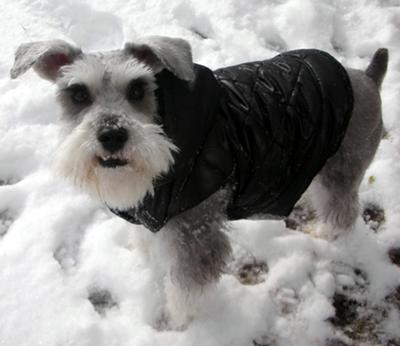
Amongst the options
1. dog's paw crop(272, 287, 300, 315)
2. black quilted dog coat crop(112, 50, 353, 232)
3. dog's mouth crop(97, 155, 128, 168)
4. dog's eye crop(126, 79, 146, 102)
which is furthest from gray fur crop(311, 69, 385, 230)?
dog's mouth crop(97, 155, 128, 168)

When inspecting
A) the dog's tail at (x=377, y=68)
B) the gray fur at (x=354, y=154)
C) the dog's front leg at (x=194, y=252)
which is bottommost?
the dog's front leg at (x=194, y=252)

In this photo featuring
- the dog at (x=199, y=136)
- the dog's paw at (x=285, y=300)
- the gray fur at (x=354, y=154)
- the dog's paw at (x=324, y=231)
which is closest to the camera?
the dog at (x=199, y=136)

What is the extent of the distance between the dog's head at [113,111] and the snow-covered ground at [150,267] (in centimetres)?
82

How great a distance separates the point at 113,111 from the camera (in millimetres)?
2623

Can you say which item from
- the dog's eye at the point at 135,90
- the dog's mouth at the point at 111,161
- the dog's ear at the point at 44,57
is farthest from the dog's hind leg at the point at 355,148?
the dog's ear at the point at 44,57

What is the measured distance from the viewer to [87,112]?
2.73 metres

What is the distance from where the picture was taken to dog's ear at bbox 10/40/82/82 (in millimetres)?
2729

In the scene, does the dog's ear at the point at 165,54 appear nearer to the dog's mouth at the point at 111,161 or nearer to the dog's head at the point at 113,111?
the dog's head at the point at 113,111

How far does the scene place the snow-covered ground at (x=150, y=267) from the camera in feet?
11.5

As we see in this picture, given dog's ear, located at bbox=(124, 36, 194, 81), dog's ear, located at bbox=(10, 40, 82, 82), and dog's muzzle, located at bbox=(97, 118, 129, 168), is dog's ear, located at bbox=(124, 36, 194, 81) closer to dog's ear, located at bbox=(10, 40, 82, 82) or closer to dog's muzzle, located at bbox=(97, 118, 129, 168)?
dog's ear, located at bbox=(10, 40, 82, 82)

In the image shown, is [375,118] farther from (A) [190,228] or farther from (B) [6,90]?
(B) [6,90]

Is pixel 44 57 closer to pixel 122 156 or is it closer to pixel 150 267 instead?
pixel 122 156

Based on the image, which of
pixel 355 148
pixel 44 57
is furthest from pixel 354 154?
pixel 44 57

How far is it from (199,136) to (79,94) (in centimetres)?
76
